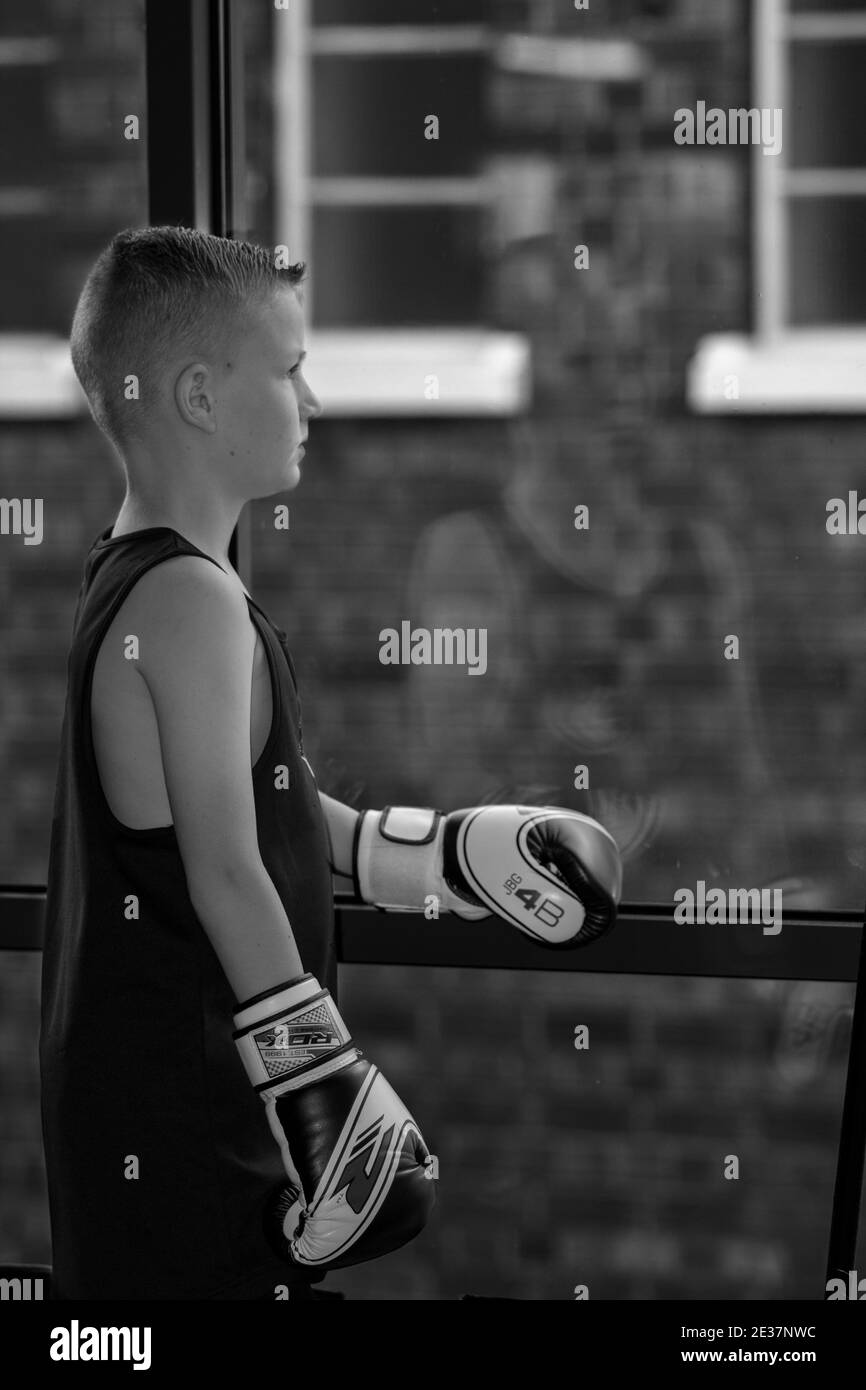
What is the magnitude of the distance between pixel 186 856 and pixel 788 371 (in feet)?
3.02

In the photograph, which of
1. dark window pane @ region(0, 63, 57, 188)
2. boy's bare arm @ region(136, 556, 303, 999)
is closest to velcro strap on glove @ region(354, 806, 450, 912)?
boy's bare arm @ region(136, 556, 303, 999)

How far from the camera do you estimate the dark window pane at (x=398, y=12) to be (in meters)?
1.55

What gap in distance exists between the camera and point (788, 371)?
1493 mm

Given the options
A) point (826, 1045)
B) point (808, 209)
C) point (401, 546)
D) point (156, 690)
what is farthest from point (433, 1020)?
point (808, 209)

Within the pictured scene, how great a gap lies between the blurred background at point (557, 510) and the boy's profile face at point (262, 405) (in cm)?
46

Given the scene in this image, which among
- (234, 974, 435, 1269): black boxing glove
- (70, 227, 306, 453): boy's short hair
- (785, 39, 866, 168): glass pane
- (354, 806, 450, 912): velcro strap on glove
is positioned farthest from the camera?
(785, 39, 866, 168): glass pane

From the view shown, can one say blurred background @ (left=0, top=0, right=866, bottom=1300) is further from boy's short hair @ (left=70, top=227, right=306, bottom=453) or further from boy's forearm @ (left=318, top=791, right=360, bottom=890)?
boy's short hair @ (left=70, top=227, right=306, bottom=453)

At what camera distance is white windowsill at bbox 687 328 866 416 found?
4.87 ft

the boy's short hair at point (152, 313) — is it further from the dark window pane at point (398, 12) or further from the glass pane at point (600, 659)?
the dark window pane at point (398, 12)

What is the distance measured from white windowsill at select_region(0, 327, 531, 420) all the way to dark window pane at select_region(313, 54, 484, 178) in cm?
20

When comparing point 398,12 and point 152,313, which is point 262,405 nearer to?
point 152,313

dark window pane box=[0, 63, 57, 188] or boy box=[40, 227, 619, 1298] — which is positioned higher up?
dark window pane box=[0, 63, 57, 188]

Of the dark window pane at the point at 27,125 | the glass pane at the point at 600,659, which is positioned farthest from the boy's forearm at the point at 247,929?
the dark window pane at the point at 27,125
